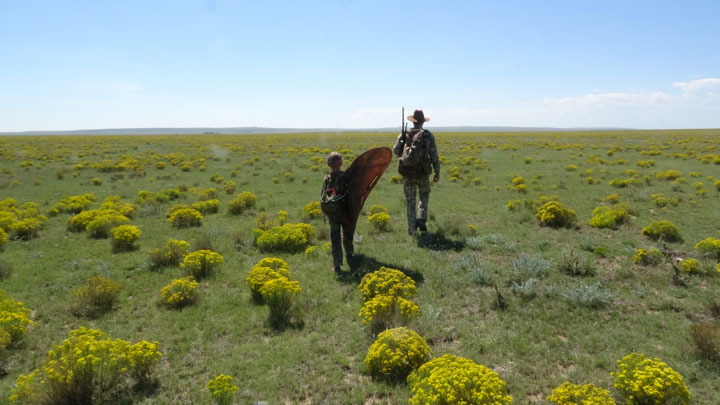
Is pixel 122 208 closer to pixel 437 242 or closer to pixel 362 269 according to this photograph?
pixel 362 269

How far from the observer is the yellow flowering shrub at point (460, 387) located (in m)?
3.25

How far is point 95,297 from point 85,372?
250cm

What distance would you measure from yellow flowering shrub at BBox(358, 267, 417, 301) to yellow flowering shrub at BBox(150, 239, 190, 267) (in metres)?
4.48

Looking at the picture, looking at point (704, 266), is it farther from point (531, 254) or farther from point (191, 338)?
point (191, 338)

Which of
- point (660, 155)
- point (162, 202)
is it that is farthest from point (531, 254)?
point (660, 155)

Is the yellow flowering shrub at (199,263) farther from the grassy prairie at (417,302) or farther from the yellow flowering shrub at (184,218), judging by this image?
the yellow flowering shrub at (184,218)

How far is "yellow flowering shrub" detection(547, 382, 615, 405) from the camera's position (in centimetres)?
318

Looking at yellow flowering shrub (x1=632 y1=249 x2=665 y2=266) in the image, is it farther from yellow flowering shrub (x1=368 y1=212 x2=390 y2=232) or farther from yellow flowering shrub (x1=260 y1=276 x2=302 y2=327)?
yellow flowering shrub (x1=260 y1=276 x2=302 y2=327)

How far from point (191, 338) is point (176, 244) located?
3.51 metres

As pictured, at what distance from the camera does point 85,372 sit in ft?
12.4

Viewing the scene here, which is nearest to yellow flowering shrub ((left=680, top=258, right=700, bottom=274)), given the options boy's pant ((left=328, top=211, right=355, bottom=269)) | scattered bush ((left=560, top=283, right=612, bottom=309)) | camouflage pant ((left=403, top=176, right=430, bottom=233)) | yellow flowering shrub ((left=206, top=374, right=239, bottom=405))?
scattered bush ((left=560, top=283, right=612, bottom=309))

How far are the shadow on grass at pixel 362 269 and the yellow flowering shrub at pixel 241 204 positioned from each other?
20.5ft

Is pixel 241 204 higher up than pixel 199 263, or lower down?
higher up

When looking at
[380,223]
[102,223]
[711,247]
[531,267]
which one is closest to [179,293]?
[380,223]
